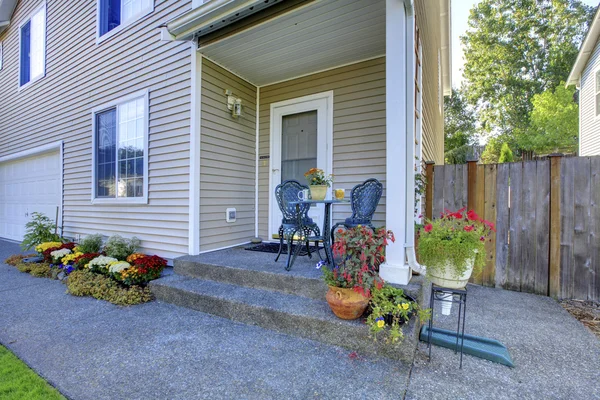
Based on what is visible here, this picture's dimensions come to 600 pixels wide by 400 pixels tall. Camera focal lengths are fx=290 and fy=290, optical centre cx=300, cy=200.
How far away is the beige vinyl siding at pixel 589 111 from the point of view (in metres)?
7.99

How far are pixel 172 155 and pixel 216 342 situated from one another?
107 inches

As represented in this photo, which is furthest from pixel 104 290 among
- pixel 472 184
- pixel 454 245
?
pixel 472 184

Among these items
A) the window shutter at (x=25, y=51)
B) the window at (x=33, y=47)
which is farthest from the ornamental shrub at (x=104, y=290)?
the window shutter at (x=25, y=51)

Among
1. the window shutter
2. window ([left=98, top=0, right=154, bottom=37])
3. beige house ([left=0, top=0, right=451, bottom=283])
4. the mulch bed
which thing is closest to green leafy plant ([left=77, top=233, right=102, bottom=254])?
beige house ([left=0, top=0, right=451, bottom=283])

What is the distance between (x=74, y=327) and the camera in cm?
259

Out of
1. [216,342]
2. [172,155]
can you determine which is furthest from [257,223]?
[216,342]

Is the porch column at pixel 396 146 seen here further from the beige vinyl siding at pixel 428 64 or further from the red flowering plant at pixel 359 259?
the beige vinyl siding at pixel 428 64

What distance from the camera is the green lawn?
1.68m

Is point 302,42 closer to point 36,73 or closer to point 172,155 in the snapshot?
point 172,155

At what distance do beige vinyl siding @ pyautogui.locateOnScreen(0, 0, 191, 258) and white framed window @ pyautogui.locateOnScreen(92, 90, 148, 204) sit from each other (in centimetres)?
15

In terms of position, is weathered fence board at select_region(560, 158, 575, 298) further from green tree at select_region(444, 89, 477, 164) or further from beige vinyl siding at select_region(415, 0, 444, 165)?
green tree at select_region(444, 89, 477, 164)

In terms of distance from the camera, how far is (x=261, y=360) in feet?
6.63

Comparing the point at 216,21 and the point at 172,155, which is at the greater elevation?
the point at 216,21

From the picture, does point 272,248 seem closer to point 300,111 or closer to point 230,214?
point 230,214
